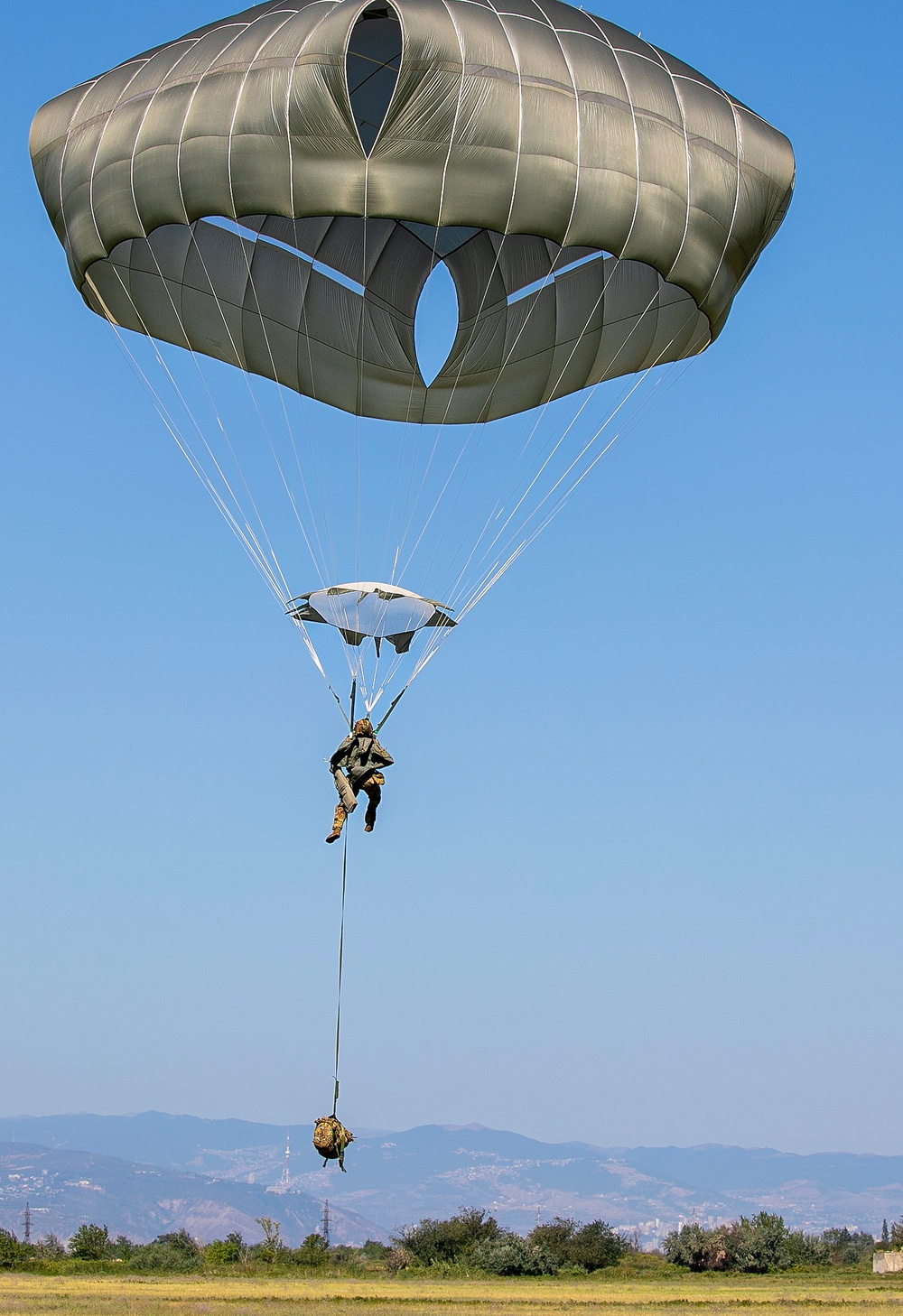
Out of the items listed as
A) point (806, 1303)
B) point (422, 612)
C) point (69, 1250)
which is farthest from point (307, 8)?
→ point (69, 1250)

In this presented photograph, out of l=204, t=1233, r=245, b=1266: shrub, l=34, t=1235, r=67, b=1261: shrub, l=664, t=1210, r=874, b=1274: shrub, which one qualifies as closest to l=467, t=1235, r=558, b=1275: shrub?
l=664, t=1210, r=874, b=1274: shrub

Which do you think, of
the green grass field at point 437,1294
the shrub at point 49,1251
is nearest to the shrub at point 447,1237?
the green grass field at point 437,1294

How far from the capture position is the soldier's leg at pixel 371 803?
1884 centimetres

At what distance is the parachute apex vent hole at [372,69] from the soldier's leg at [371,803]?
25.8 feet

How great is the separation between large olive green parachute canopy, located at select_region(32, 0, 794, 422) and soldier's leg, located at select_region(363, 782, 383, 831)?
6715mm

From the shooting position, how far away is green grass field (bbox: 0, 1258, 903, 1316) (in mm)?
24906

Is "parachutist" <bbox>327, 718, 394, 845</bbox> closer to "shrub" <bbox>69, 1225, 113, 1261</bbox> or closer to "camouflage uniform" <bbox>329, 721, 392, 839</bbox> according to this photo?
"camouflage uniform" <bbox>329, 721, 392, 839</bbox>

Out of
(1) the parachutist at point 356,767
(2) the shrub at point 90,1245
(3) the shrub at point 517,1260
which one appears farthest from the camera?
(2) the shrub at point 90,1245

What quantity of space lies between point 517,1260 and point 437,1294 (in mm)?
9921

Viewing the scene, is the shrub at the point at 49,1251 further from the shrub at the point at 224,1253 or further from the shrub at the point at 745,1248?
the shrub at the point at 745,1248

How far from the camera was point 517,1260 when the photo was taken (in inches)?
1518

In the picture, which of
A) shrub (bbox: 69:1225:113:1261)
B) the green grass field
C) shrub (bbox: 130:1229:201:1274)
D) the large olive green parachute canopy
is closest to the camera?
the large olive green parachute canopy

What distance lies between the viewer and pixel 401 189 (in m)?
17.6

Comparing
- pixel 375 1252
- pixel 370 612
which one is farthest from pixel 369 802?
pixel 375 1252
